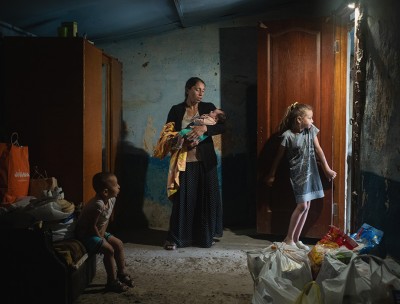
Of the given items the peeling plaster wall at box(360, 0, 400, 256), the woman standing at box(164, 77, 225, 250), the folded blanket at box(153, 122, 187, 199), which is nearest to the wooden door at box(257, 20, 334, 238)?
the woman standing at box(164, 77, 225, 250)

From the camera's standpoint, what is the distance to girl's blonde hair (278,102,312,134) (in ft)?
16.1

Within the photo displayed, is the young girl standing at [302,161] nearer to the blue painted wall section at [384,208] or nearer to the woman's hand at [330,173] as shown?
the woman's hand at [330,173]

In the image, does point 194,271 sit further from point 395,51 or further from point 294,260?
point 395,51

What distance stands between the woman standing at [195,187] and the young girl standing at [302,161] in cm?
79

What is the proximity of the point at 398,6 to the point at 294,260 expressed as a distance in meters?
1.92

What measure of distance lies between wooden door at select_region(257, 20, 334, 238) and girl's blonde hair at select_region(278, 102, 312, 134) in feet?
0.83

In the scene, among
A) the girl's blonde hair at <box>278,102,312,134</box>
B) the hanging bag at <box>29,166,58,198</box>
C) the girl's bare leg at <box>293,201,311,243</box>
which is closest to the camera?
the hanging bag at <box>29,166,58,198</box>

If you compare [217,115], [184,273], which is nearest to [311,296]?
[184,273]

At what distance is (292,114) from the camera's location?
5000 mm

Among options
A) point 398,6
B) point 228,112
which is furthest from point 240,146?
point 398,6

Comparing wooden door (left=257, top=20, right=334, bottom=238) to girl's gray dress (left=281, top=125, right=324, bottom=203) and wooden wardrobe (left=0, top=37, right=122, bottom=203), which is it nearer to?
girl's gray dress (left=281, top=125, right=324, bottom=203)

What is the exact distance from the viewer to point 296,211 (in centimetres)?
500

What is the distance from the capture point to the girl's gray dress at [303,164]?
4.96 meters

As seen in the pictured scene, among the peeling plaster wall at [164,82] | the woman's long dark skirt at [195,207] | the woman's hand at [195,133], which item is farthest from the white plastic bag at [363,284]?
the peeling plaster wall at [164,82]
